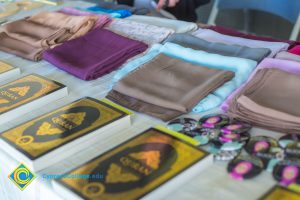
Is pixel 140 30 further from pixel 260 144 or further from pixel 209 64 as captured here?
pixel 260 144

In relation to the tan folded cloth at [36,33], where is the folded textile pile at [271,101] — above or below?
above

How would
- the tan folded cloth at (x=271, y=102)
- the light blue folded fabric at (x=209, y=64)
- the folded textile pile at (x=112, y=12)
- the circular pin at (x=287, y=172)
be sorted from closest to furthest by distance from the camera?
the circular pin at (x=287, y=172)
the tan folded cloth at (x=271, y=102)
the light blue folded fabric at (x=209, y=64)
the folded textile pile at (x=112, y=12)

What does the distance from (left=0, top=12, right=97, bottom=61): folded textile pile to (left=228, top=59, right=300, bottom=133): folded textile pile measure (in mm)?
544

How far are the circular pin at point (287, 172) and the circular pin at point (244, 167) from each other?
2cm

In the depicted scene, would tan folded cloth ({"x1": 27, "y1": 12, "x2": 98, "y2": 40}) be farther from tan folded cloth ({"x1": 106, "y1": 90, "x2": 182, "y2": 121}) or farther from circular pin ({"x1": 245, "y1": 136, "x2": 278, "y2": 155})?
circular pin ({"x1": 245, "y1": 136, "x2": 278, "y2": 155})

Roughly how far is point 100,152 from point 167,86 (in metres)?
0.20

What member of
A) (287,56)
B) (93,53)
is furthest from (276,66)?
(93,53)

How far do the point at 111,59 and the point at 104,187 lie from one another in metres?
0.45

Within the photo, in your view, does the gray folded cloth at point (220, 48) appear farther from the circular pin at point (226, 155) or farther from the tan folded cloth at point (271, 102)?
the circular pin at point (226, 155)

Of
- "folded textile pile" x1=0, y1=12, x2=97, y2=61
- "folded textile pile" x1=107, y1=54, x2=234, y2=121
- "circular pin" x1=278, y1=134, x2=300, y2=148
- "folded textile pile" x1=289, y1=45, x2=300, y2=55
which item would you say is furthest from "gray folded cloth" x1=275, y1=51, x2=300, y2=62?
"folded textile pile" x1=0, y1=12, x2=97, y2=61

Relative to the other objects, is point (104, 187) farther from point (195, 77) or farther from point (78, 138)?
point (195, 77)

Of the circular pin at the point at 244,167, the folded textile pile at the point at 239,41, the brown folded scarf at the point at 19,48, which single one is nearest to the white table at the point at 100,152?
the circular pin at the point at 244,167

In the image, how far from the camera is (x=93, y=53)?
99cm

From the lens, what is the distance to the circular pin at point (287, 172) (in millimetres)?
541
